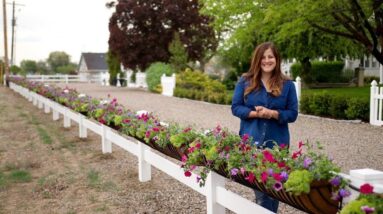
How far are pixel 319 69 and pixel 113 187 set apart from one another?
86.5 feet

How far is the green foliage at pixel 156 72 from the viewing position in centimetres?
2747

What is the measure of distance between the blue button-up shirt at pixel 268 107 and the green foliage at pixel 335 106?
897 centimetres

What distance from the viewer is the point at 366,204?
217 centimetres

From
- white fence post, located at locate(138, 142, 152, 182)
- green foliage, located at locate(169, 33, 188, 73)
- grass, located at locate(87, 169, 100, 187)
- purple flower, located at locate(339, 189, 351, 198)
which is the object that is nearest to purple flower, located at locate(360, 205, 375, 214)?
purple flower, located at locate(339, 189, 351, 198)

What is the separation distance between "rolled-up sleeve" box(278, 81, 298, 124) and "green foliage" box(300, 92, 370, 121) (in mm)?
8962

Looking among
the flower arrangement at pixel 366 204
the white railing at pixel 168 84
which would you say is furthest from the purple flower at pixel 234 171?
the white railing at pixel 168 84

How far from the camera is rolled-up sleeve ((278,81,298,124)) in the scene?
11.9ft

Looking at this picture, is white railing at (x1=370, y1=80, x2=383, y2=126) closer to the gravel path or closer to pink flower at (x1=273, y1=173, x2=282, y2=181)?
the gravel path

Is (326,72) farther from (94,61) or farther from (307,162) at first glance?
(94,61)

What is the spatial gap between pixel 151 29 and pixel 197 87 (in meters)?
8.81

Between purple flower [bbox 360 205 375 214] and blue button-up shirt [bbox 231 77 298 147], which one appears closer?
purple flower [bbox 360 205 375 214]

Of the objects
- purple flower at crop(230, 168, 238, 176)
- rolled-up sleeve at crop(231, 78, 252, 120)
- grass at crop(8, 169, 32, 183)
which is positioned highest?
rolled-up sleeve at crop(231, 78, 252, 120)

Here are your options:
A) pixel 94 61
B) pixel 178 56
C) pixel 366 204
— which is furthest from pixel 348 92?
pixel 94 61

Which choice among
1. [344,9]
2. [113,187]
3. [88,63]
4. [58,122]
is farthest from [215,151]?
[88,63]
